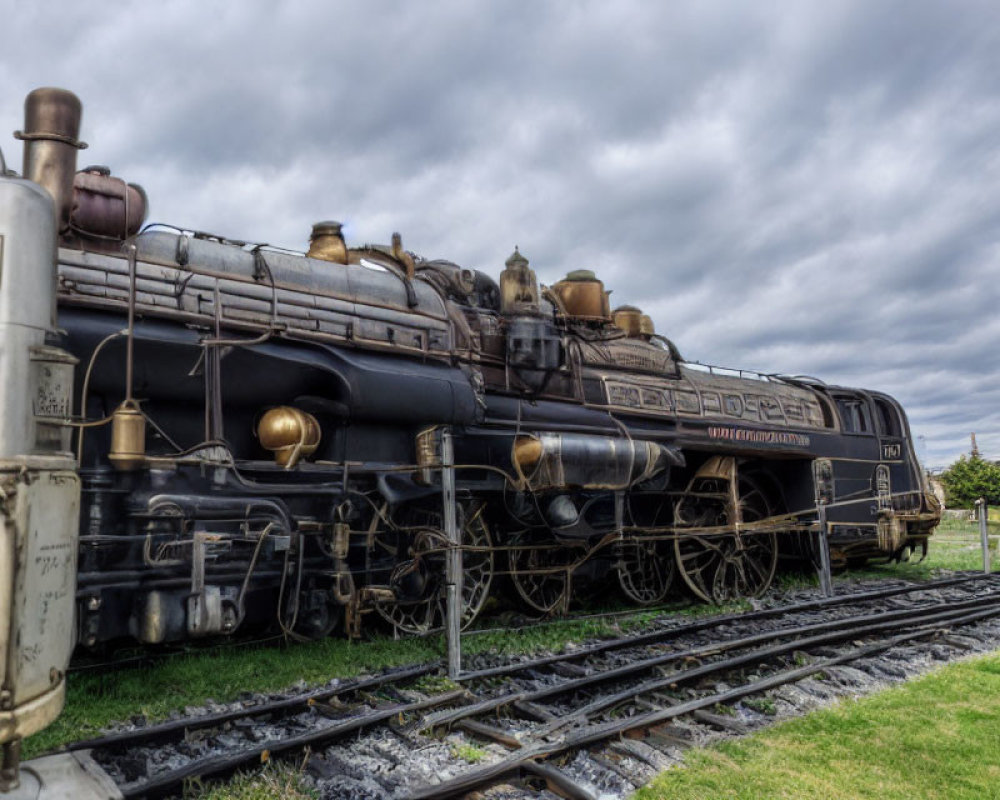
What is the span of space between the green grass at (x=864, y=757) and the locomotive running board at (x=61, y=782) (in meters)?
2.69

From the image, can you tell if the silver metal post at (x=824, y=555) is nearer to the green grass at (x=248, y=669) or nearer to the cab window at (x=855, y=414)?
the cab window at (x=855, y=414)

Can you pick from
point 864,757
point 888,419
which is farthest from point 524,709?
point 888,419

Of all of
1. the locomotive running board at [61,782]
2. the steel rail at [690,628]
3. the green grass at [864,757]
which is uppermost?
the locomotive running board at [61,782]

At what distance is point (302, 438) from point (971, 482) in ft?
143

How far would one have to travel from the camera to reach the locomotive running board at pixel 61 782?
3145mm

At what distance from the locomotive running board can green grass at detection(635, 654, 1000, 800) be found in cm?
269

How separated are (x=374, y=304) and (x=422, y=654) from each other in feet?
11.3

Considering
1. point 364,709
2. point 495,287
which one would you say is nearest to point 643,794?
point 364,709

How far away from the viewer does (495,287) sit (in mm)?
9992

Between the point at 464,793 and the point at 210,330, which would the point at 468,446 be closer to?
the point at 210,330

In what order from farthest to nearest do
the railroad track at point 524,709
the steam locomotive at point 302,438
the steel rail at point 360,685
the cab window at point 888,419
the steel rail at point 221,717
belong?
the cab window at point 888,419, the steel rail at point 360,685, the steel rail at point 221,717, the railroad track at point 524,709, the steam locomotive at point 302,438

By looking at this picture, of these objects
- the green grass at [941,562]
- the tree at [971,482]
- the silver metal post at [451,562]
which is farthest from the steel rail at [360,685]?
the tree at [971,482]

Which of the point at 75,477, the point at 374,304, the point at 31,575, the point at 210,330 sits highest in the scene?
the point at 374,304

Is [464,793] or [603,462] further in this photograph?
[603,462]
